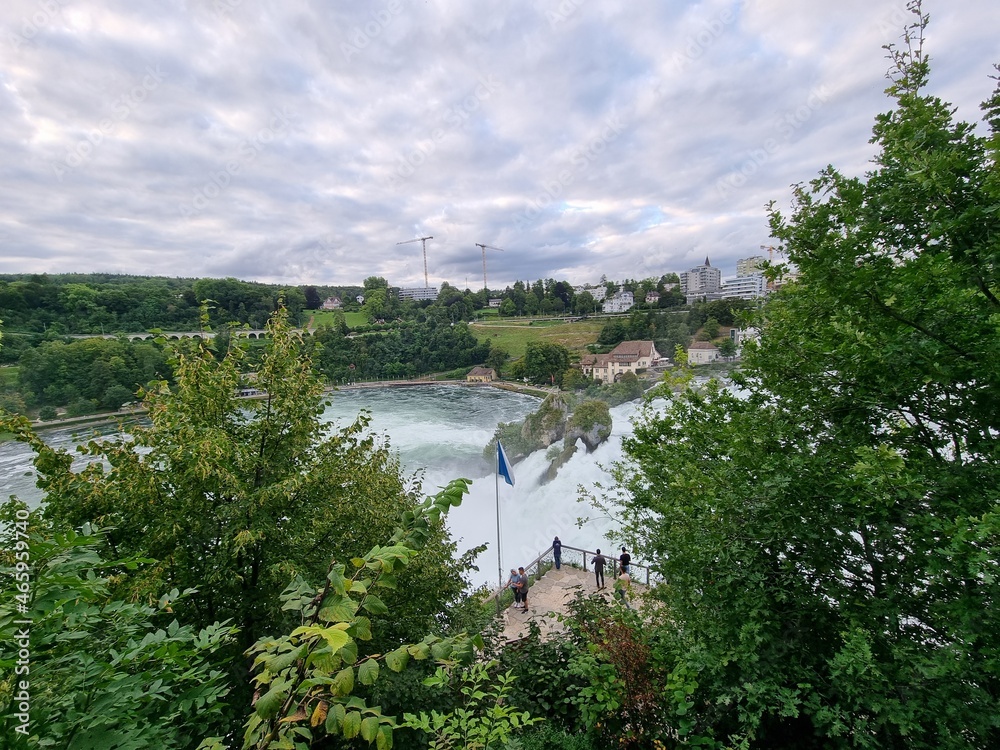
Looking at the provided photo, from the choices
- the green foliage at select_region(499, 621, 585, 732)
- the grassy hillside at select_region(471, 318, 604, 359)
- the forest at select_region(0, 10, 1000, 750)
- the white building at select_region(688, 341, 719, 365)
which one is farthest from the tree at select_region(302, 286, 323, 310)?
the green foliage at select_region(499, 621, 585, 732)

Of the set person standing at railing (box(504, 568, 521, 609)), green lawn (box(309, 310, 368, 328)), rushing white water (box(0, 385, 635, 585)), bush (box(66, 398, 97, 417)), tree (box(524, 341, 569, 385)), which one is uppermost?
green lawn (box(309, 310, 368, 328))

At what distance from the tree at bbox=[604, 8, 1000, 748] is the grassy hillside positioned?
49.4 meters

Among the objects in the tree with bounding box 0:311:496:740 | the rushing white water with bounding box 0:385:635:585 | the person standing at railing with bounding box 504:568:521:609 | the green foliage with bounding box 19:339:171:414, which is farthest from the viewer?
the rushing white water with bounding box 0:385:635:585

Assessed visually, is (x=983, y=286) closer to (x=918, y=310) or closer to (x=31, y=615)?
(x=918, y=310)

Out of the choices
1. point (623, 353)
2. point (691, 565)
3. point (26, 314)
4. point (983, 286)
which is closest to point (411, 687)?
point (691, 565)

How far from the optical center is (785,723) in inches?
147

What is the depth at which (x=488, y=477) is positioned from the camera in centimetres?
2711

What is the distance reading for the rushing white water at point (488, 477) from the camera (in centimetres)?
1844

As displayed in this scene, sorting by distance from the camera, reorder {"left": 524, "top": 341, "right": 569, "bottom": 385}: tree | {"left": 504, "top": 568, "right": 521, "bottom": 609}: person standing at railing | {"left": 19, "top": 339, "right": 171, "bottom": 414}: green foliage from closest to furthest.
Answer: {"left": 504, "top": 568, "right": 521, "bottom": 609}: person standing at railing
{"left": 19, "top": 339, "right": 171, "bottom": 414}: green foliage
{"left": 524, "top": 341, "right": 569, "bottom": 385}: tree

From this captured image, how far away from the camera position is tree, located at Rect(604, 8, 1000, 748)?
2660mm

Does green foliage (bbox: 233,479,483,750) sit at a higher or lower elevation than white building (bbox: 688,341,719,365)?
higher

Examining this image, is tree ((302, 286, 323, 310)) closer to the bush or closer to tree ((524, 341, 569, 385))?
tree ((524, 341, 569, 385))

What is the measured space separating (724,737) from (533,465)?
21674 millimetres

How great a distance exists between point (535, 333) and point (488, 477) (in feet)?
142
